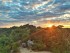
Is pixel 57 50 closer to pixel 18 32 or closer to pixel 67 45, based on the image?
pixel 67 45

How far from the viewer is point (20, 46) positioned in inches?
612

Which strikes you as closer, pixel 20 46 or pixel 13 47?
pixel 13 47

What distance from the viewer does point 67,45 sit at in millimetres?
13836

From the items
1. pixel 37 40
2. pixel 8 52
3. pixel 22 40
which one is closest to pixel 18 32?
pixel 22 40

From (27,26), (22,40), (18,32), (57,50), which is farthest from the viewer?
(27,26)

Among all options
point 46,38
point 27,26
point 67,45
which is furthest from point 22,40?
point 27,26

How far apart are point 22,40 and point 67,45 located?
369cm

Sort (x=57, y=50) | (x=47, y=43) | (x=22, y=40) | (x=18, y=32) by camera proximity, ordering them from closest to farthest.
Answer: (x=57, y=50) → (x=47, y=43) → (x=22, y=40) → (x=18, y=32)

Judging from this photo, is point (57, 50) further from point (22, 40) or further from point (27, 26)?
point (27, 26)

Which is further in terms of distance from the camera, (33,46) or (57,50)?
(33,46)

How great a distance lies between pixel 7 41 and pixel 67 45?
13.1 ft

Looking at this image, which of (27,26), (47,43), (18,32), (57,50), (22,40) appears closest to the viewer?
(57,50)

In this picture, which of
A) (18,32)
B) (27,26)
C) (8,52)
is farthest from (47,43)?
(27,26)

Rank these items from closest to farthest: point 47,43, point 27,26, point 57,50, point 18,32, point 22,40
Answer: point 57,50 < point 47,43 < point 22,40 < point 18,32 < point 27,26
